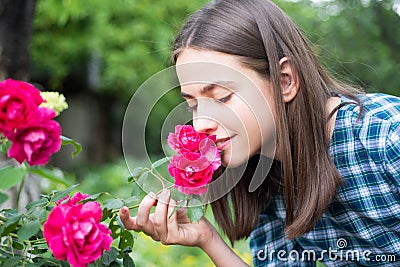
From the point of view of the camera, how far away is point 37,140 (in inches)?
37.6

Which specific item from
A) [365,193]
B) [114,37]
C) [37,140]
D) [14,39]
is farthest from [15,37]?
[114,37]

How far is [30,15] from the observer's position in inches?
72.8

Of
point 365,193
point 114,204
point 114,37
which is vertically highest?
point 114,204

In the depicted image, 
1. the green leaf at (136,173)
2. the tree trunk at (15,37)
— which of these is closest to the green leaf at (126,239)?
the green leaf at (136,173)

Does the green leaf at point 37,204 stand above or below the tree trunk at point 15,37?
below

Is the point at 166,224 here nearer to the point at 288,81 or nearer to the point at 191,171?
the point at 191,171

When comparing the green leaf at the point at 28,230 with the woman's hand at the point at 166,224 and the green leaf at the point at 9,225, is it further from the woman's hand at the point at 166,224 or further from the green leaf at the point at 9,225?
the woman's hand at the point at 166,224

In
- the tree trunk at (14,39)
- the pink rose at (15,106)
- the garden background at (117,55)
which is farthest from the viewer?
the garden background at (117,55)

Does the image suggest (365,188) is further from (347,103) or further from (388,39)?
(388,39)

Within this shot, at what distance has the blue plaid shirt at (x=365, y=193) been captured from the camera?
1520 millimetres

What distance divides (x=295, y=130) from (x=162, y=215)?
416 millimetres

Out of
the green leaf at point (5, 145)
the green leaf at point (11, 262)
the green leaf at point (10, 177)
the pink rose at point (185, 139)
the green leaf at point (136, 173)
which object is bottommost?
the green leaf at point (11, 262)

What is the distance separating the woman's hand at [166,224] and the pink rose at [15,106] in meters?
0.31

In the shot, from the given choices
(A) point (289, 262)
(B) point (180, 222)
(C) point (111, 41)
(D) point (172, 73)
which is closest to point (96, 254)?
(B) point (180, 222)
